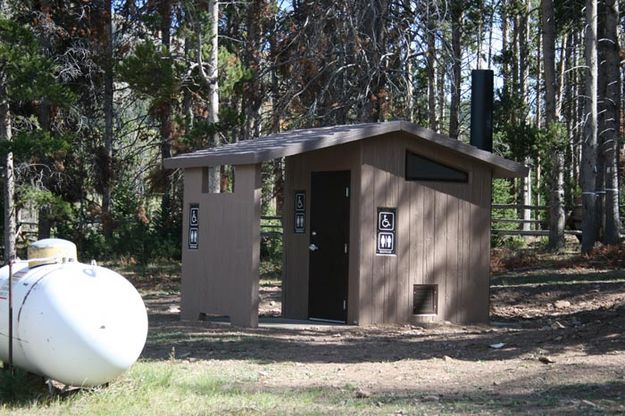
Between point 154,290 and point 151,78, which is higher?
point 151,78

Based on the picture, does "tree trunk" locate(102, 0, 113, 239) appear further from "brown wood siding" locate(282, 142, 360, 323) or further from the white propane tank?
the white propane tank

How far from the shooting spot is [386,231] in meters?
14.5

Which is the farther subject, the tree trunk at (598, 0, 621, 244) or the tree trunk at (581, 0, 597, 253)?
the tree trunk at (598, 0, 621, 244)

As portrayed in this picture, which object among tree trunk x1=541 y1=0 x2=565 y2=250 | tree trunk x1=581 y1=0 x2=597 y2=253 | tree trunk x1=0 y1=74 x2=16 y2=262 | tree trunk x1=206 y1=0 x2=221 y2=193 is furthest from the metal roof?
tree trunk x1=541 y1=0 x2=565 y2=250

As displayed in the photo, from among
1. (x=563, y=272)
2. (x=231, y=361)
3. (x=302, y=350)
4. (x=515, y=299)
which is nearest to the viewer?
(x=231, y=361)

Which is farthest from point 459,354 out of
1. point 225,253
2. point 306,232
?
point 225,253

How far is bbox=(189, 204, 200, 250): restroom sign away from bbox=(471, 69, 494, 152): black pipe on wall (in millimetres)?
4756

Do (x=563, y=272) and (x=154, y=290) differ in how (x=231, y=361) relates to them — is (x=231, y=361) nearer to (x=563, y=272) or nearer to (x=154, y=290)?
(x=154, y=290)

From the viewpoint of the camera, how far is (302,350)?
12133mm

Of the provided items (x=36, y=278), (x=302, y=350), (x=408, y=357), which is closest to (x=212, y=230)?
(x=302, y=350)

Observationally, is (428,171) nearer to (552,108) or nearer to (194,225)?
(194,225)

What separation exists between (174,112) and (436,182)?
1582 cm

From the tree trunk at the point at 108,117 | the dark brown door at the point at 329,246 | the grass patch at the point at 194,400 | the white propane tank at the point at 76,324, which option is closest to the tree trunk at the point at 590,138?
the dark brown door at the point at 329,246

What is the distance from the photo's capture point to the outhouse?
14148 mm
